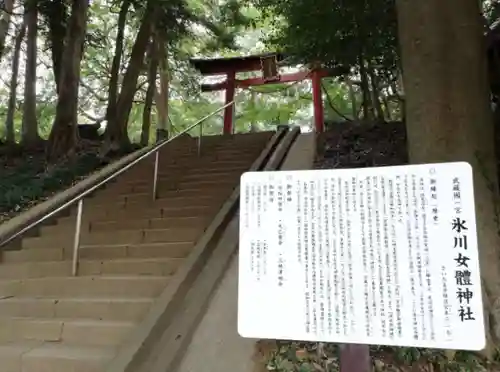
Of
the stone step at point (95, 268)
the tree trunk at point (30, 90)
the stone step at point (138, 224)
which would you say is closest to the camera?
the stone step at point (95, 268)

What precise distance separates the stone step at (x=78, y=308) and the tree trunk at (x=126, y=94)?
5138 mm

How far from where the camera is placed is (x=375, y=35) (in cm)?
705

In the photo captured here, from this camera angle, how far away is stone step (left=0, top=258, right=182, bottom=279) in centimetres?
438

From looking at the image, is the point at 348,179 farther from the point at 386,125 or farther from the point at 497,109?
the point at 386,125

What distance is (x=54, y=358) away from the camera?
3.38 metres

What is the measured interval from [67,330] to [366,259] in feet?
8.46

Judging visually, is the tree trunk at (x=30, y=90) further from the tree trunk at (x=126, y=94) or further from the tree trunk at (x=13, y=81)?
the tree trunk at (x=126, y=94)

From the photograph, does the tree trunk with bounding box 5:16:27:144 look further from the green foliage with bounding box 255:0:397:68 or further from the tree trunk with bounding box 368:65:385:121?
the tree trunk with bounding box 368:65:385:121

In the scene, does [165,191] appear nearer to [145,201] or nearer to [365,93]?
[145,201]

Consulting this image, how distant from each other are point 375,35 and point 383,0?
0.64 meters

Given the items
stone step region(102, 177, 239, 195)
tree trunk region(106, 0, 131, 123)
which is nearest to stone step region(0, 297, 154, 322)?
stone step region(102, 177, 239, 195)

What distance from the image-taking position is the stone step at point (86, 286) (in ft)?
13.5

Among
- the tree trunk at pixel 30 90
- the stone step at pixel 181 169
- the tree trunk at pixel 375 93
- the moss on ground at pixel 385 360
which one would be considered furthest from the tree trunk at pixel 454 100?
the tree trunk at pixel 30 90

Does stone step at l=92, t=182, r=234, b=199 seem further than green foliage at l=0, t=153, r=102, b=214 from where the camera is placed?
No
